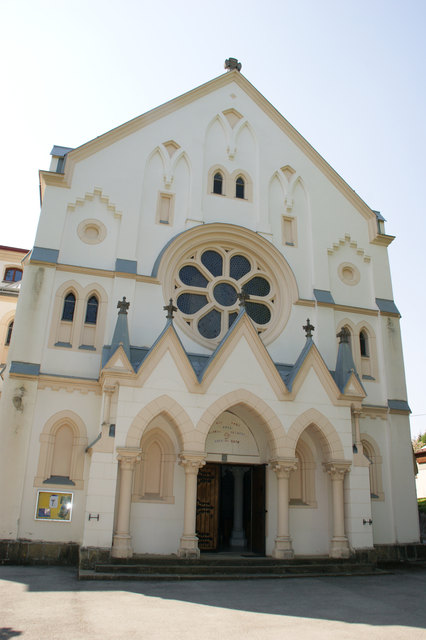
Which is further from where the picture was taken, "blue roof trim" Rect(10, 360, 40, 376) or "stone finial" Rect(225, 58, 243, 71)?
"stone finial" Rect(225, 58, 243, 71)

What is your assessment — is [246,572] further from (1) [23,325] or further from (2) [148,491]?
(1) [23,325]

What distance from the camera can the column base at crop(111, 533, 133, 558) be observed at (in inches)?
508

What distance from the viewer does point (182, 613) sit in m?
8.84

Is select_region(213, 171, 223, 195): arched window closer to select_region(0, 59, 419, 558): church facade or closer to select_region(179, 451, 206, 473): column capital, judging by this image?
select_region(0, 59, 419, 558): church facade

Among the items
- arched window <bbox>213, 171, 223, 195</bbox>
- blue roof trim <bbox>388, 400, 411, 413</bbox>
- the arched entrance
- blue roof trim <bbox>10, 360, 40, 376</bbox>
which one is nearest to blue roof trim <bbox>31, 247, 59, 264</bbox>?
blue roof trim <bbox>10, 360, 40, 376</bbox>

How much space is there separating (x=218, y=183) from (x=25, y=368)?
967 cm

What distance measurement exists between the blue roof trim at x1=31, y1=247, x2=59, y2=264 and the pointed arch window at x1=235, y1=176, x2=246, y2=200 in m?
7.07

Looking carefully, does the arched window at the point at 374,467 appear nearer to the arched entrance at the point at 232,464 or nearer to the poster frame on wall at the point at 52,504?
the arched entrance at the point at 232,464

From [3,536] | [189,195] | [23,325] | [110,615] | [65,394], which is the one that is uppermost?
[189,195]

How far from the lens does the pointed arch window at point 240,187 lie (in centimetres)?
1995

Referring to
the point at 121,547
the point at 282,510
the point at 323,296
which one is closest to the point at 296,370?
the point at 282,510

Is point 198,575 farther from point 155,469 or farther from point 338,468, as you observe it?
point 338,468

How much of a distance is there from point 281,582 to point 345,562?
286cm

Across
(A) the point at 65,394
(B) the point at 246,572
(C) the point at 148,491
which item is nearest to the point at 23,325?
(A) the point at 65,394
